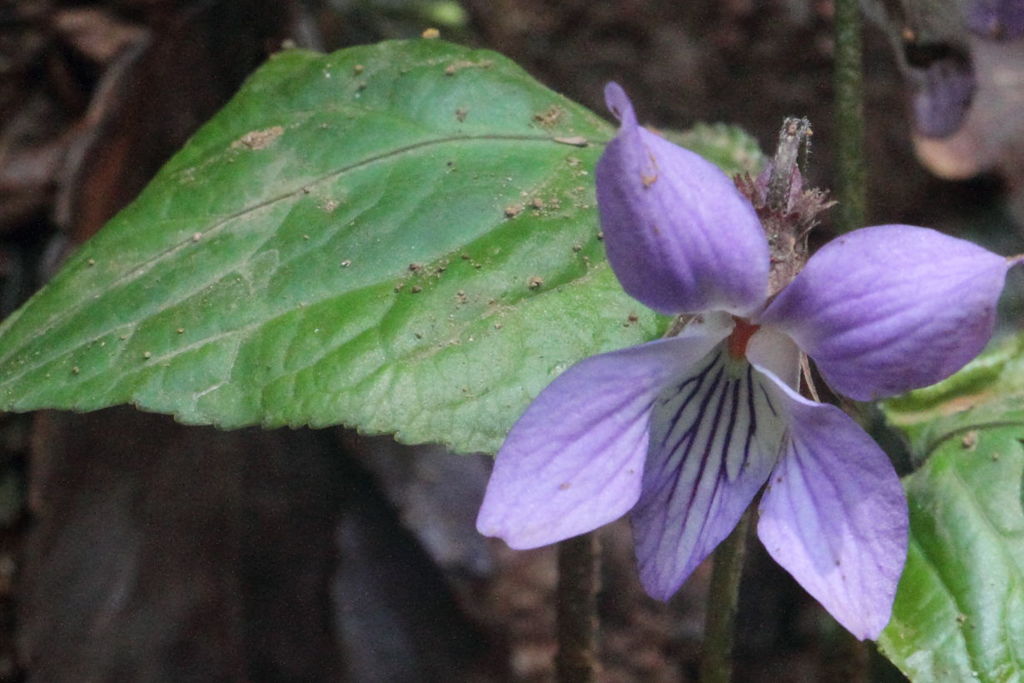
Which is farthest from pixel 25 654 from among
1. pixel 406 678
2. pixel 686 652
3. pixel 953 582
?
pixel 953 582

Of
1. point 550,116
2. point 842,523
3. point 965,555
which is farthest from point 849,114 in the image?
point 842,523

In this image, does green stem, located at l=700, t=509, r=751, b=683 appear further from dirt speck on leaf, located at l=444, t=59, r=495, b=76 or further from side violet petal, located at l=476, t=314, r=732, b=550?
dirt speck on leaf, located at l=444, t=59, r=495, b=76

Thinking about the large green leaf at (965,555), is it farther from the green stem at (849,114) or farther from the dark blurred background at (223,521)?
the dark blurred background at (223,521)

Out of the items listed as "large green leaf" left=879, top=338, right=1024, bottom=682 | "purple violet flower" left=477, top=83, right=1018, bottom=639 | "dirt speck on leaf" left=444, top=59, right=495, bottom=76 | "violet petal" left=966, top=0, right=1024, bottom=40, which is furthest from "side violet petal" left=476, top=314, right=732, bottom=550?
"violet petal" left=966, top=0, right=1024, bottom=40

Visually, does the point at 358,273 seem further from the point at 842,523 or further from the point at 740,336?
the point at 842,523

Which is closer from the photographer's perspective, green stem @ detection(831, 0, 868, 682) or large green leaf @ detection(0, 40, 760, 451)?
large green leaf @ detection(0, 40, 760, 451)
